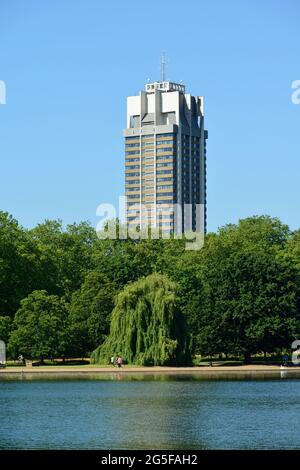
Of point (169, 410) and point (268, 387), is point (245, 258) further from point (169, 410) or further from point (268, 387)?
point (169, 410)

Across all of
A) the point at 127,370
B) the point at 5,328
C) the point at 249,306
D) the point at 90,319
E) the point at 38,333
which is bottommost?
the point at 127,370

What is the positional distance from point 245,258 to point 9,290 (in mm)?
20133

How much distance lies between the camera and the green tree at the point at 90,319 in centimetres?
8069

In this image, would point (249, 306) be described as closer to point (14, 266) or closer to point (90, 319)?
point (90, 319)

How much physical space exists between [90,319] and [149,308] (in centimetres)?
790

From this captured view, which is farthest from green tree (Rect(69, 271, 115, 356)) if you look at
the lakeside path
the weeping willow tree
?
the lakeside path

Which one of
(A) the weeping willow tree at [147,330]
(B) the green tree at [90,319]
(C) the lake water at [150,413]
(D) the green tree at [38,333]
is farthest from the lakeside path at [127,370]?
(B) the green tree at [90,319]

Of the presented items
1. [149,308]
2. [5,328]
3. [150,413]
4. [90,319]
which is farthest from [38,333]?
[150,413]

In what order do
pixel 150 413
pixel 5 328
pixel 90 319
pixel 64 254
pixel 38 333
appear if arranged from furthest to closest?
pixel 64 254, pixel 90 319, pixel 5 328, pixel 38 333, pixel 150 413

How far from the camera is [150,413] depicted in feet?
150

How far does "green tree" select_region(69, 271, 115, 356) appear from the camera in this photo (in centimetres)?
8069

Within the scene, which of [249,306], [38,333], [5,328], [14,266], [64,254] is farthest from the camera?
[64,254]

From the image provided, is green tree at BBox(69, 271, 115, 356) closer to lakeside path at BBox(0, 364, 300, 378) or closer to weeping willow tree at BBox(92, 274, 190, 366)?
weeping willow tree at BBox(92, 274, 190, 366)

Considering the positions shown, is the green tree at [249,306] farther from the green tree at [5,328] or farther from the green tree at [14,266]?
the green tree at [14,266]
